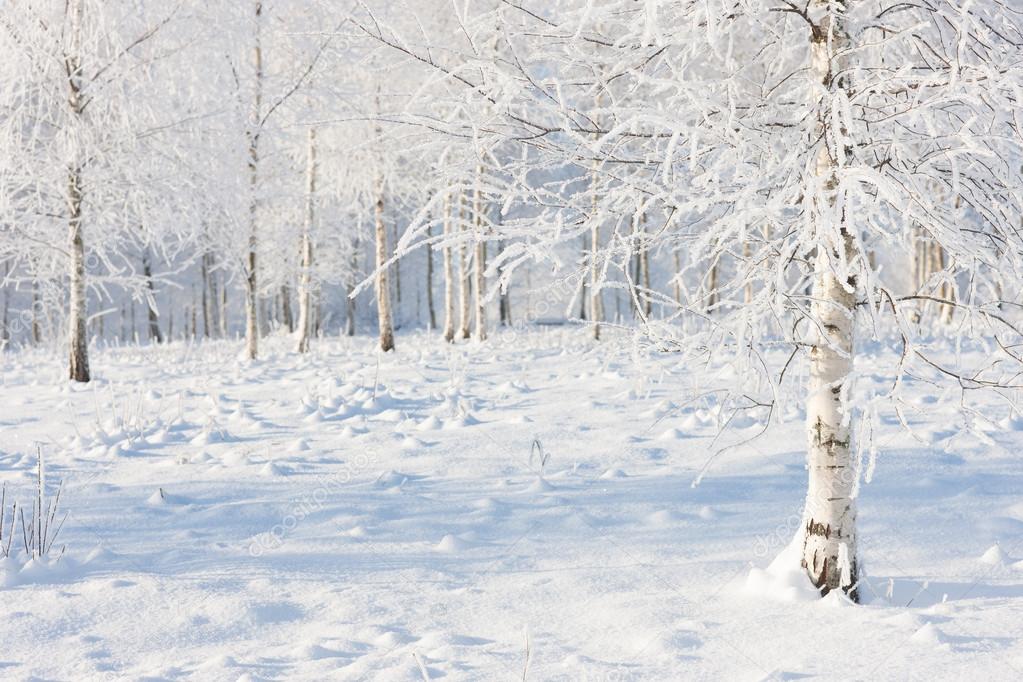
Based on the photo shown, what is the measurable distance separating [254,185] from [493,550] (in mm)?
10501

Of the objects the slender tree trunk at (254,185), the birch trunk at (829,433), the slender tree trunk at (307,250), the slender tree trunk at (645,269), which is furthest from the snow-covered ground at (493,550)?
the slender tree trunk at (307,250)

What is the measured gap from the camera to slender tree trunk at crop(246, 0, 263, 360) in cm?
1249

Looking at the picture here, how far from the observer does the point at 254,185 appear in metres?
13.0

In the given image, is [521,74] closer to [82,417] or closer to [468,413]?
[468,413]

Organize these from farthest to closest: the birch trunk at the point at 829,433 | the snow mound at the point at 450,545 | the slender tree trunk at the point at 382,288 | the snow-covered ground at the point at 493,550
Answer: the slender tree trunk at the point at 382,288 → the snow mound at the point at 450,545 → the birch trunk at the point at 829,433 → the snow-covered ground at the point at 493,550

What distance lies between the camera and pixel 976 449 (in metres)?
5.66

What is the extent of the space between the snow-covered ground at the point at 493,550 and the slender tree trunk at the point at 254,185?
20.7ft

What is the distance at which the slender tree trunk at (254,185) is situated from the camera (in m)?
12.5

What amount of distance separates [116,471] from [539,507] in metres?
3.34

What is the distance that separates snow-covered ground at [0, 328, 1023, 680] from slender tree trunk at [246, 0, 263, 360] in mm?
6309

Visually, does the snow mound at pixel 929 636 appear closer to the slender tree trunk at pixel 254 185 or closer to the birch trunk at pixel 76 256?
the birch trunk at pixel 76 256

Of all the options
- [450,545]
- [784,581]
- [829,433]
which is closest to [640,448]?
[450,545]

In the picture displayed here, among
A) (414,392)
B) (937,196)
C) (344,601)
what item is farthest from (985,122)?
(414,392)

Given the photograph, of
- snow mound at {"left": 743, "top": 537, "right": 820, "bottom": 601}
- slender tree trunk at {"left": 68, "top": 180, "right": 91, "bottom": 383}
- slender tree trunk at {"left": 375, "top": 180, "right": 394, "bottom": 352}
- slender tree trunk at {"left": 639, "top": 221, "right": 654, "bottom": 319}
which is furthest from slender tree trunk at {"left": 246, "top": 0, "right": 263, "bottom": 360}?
snow mound at {"left": 743, "top": 537, "right": 820, "bottom": 601}
